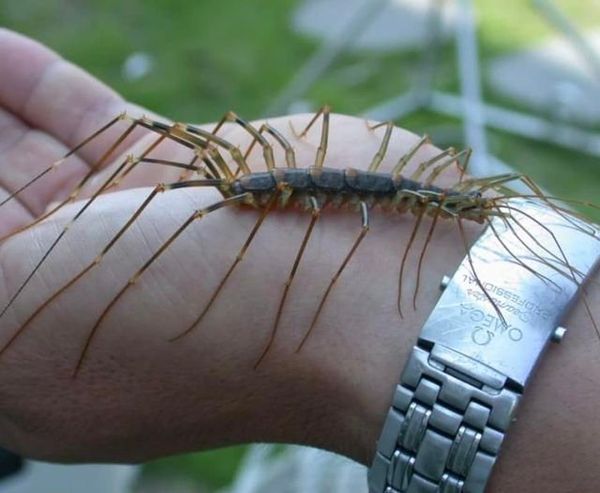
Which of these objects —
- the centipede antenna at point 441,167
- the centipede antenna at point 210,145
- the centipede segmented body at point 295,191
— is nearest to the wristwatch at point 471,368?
the centipede segmented body at point 295,191

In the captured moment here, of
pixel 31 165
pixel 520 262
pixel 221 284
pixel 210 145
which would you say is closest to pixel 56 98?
pixel 31 165

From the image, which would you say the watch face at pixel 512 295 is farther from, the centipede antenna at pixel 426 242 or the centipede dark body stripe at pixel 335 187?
the centipede dark body stripe at pixel 335 187

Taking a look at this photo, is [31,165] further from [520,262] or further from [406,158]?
[520,262]

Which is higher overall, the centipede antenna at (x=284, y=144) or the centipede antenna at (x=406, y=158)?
the centipede antenna at (x=406, y=158)

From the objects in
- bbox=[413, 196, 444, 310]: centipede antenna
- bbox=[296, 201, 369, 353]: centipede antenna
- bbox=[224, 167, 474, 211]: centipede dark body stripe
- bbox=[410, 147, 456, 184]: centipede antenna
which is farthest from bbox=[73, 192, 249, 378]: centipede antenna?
bbox=[410, 147, 456, 184]: centipede antenna

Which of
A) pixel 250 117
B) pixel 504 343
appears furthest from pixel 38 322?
pixel 250 117

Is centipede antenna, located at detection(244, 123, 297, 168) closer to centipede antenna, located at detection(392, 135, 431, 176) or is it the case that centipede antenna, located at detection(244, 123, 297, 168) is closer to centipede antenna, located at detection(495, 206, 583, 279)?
centipede antenna, located at detection(392, 135, 431, 176)

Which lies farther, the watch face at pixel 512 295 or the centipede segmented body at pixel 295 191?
the centipede segmented body at pixel 295 191
